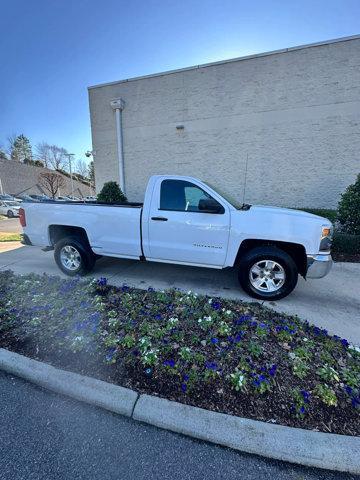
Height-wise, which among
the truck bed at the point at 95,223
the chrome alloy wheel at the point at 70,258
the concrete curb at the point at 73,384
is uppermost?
the truck bed at the point at 95,223

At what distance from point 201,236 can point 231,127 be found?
27.2ft

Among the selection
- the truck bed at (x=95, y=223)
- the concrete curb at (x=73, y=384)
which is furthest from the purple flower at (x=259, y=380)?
the truck bed at (x=95, y=223)

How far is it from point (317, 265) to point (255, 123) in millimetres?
8496

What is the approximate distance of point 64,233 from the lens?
198 inches

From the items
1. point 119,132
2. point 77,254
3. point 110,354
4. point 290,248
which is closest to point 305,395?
point 110,354

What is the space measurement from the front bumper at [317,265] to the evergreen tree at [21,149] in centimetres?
7646

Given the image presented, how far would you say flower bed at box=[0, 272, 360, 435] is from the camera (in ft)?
6.64

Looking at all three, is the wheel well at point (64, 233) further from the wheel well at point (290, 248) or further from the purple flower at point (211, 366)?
the purple flower at point (211, 366)

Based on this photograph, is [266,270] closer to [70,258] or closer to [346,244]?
[70,258]

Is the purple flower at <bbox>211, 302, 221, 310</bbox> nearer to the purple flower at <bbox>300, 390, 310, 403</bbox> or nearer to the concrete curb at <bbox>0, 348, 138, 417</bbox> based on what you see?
the purple flower at <bbox>300, 390, 310, 403</bbox>

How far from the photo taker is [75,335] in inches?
111

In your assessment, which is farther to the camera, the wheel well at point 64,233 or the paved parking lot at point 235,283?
the wheel well at point 64,233

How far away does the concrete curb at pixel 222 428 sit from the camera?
65.2 inches

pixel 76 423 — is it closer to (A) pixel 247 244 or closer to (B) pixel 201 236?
(B) pixel 201 236
